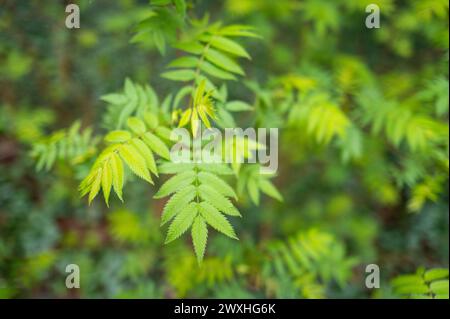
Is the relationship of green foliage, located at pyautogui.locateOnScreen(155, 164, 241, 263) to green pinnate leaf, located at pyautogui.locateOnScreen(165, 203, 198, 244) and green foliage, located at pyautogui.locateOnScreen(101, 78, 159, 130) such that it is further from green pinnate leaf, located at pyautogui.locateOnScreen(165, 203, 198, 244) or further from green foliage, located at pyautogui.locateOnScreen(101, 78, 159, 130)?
green foliage, located at pyautogui.locateOnScreen(101, 78, 159, 130)

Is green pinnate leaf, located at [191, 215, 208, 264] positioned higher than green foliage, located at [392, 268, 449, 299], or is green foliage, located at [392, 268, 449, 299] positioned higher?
green pinnate leaf, located at [191, 215, 208, 264]

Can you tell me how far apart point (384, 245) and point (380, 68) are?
174 centimetres

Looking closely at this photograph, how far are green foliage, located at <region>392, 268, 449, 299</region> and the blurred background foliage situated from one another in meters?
0.08

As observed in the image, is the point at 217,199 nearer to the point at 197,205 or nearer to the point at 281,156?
the point at 197,205

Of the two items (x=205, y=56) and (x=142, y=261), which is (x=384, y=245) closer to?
(x=142, y=261)

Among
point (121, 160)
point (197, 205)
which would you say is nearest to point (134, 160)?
point (121, 160)

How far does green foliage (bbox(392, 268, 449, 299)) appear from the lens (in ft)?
6.43

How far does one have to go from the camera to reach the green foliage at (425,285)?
6.43 feet

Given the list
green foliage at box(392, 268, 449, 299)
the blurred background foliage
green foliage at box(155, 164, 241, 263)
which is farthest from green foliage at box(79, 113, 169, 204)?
green foliage at box(392, 268, 449, 299)

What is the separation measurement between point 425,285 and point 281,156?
6.92 feet

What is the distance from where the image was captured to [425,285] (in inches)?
78.7
